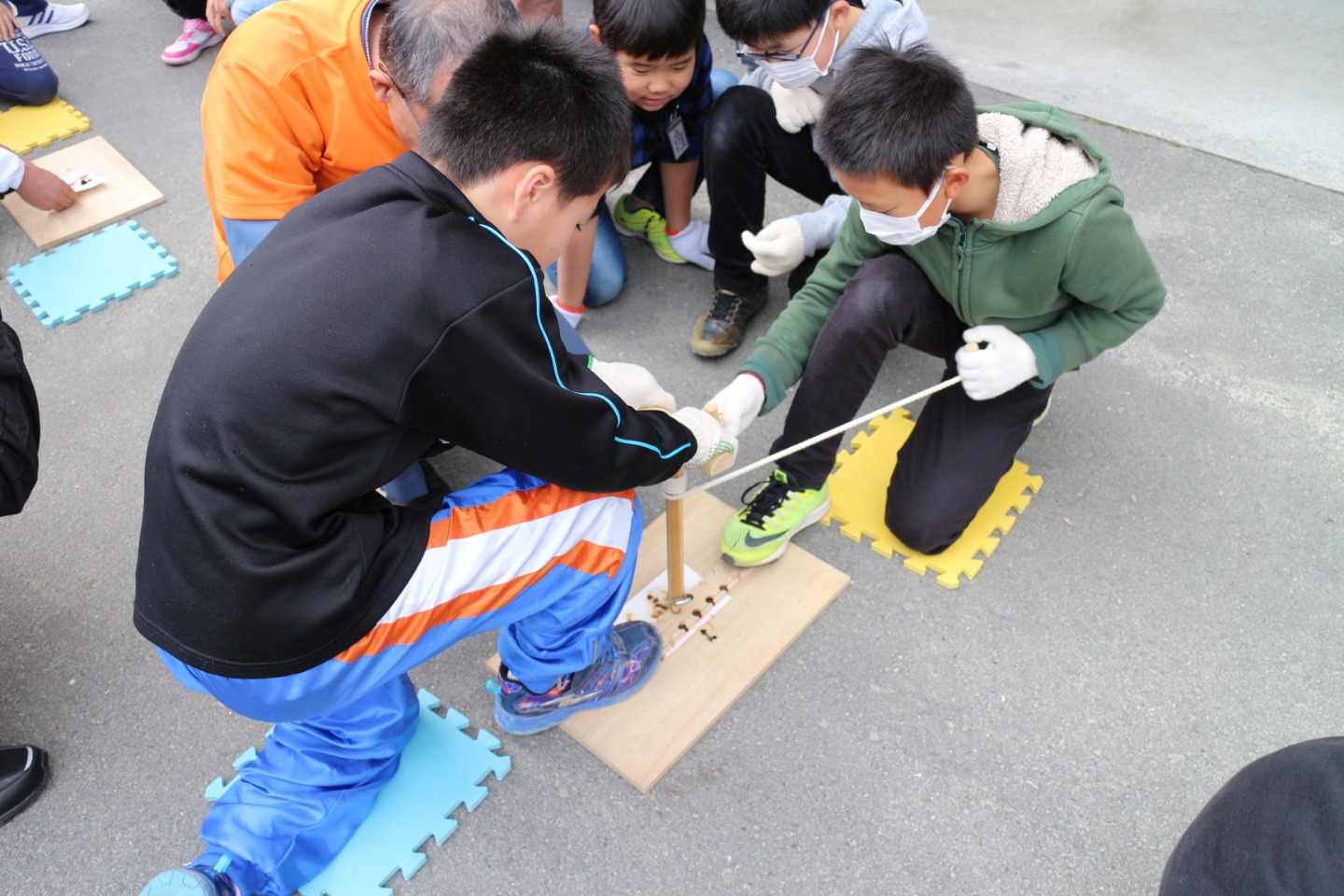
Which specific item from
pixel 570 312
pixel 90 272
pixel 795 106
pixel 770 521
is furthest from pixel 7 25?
pixel 770 521

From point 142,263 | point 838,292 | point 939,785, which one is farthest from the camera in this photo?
point 142,263

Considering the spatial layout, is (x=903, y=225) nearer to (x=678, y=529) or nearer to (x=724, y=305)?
(x=678, y=529)

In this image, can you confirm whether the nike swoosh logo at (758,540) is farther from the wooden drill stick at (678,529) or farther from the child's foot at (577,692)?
the child's foot at (577,692)

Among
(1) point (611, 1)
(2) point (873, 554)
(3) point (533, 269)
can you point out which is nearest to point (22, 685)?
(3) point (533, 269)

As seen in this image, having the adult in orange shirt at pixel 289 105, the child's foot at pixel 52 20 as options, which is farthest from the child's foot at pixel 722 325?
the child's foot at pixel 52 20

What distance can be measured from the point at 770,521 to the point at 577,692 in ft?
1.75

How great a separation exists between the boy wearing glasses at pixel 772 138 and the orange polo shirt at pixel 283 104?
0.79m

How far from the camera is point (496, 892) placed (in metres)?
1.42

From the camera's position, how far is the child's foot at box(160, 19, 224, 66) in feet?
11.6

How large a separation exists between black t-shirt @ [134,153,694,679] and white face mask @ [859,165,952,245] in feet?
2.20

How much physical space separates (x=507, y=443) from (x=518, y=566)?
24 centimetres

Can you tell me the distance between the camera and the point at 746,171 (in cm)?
223

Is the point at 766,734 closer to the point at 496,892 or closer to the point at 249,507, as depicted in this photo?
the point at 496,892

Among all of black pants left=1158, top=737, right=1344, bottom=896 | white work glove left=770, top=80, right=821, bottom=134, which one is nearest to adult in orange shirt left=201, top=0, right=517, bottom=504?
white work glove left=770, top=80, right=821, bottom=134
